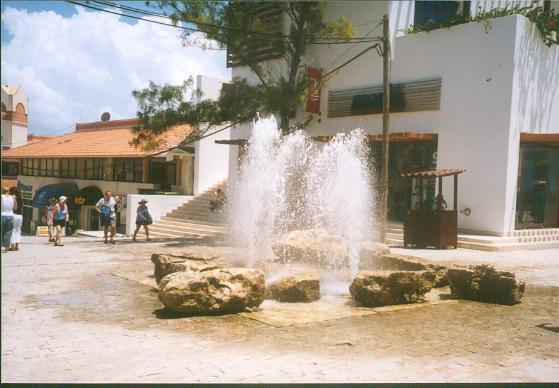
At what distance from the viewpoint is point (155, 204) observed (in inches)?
885

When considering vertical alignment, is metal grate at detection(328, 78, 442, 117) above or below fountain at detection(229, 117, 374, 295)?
above

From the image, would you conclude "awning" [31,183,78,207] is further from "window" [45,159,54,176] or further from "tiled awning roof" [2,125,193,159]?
"window" [45,159,54,176]

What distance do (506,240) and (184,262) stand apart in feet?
36.4

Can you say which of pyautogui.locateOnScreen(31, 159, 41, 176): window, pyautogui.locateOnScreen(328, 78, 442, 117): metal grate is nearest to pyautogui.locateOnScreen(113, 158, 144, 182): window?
pyautogui.locateOnScreen(31, 159, 41, 176): window

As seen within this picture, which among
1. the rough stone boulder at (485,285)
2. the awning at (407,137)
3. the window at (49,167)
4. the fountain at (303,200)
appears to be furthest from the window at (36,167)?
the rough stone boulder at (485,285)

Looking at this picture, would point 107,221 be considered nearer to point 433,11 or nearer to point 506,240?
point 506,240

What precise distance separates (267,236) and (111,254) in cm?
437

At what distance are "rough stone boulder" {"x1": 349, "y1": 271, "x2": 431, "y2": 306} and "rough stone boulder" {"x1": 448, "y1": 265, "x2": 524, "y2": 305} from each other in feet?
2.54

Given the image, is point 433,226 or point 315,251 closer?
point 315,251

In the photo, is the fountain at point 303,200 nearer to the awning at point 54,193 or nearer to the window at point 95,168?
the window at point 95,168

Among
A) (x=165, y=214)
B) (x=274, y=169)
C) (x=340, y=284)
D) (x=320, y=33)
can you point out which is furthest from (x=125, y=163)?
(x=340, y=284)

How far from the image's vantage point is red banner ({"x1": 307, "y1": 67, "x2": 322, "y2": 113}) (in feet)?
67.3

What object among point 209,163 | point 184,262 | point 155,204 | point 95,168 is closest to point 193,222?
point 155,204

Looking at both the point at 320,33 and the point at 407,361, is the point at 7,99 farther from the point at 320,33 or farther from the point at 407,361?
the point at 320,33
